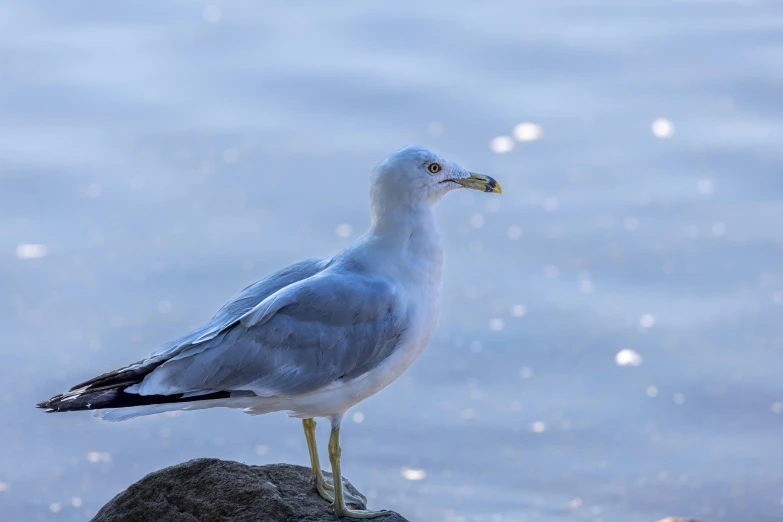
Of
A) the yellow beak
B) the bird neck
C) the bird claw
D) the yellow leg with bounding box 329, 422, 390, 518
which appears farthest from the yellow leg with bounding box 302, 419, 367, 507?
the yellow beak

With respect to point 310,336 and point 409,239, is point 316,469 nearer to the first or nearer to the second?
point 310,336

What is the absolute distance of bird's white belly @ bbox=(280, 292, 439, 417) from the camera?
557 centimetres

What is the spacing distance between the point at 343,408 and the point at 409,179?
1.02 meters

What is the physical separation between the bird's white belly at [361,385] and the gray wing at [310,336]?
1.4 inches

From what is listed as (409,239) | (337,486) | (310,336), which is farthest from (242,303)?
(337,486)

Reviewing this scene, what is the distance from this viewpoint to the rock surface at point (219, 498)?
573 cm

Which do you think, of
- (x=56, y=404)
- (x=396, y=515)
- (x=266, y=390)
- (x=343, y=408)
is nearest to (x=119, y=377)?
(x=56, y=404)

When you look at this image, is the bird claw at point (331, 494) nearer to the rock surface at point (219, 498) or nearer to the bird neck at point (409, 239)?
the rock surface at point (219, 498)

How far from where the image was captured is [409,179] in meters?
5.64

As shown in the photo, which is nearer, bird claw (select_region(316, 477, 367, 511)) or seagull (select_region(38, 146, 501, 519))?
seagull (select_region(38, 146, 501, 519))

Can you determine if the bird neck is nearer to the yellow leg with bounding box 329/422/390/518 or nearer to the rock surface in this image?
the yellow leg with bounding box 329/422/390/518

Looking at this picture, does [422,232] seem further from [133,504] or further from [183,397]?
[133,504]

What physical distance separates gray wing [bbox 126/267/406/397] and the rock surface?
576 mm

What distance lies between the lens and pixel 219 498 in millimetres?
5797
